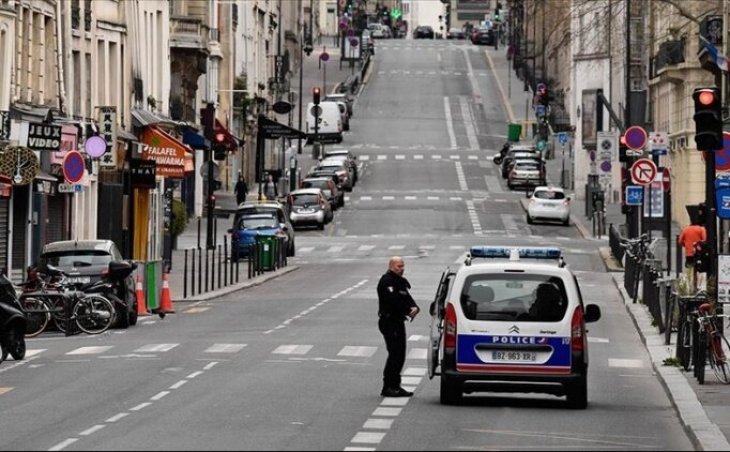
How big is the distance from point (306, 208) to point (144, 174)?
915 inches

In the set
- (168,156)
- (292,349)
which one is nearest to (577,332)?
(292,349)

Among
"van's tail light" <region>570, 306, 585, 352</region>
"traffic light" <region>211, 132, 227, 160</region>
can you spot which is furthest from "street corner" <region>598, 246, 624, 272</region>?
"van's tail light" <region>570, 306, 585, 352</region>

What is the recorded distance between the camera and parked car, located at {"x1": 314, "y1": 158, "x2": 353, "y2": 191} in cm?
9562

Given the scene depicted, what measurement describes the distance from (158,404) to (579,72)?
84.4 metres

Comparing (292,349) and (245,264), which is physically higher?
(245,264)

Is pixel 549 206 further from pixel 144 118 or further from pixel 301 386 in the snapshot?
pixel 301 386

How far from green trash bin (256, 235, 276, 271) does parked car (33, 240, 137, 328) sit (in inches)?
789

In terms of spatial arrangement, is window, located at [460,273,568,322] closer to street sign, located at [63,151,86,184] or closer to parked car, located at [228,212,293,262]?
street sign, located at [63,151,86,184]

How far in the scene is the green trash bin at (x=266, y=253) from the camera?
189ft

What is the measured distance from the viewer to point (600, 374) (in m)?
29.1

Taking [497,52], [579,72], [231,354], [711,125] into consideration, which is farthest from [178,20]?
[497,52]

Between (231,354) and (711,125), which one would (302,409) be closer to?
(711,125)

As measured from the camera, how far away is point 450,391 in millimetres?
23219

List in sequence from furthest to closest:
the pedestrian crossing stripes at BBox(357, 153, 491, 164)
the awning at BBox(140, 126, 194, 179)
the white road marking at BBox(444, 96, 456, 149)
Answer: the white road marking at BBox(444, 96, 456, 149), the pedestrian crossing stripes at BBox(357, 153, 491, 164), the awning at BBox(140, 126, 194, 179)
